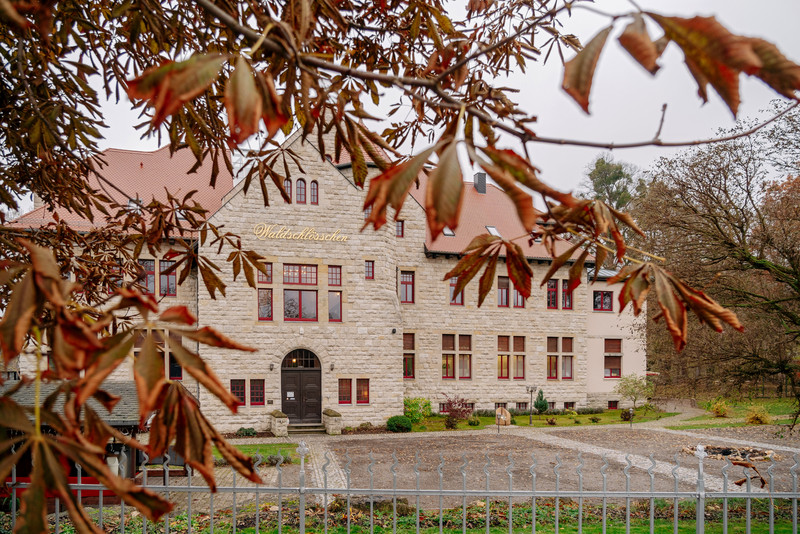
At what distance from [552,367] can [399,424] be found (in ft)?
24.8

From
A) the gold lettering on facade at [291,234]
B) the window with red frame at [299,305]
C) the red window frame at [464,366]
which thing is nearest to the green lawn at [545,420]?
the red window frame at [464,366]

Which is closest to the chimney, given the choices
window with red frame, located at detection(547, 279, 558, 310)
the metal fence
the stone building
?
the stone building

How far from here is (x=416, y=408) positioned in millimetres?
17875

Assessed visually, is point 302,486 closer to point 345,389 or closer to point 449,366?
point 345,389

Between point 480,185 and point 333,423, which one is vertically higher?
point 480,185

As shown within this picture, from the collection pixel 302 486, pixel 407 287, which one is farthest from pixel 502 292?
pixel 302 486

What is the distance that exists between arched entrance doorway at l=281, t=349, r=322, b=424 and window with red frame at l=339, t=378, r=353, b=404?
0.65m

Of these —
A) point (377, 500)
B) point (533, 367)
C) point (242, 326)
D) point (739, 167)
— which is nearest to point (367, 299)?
point (242, 326)

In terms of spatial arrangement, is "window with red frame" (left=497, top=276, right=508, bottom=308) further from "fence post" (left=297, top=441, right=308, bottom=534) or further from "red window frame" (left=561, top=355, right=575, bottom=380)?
"fence post" (left=297, top=441, right=308, bottom=534)

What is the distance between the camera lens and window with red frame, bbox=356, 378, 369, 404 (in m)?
17.0

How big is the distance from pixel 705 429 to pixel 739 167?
10901mm

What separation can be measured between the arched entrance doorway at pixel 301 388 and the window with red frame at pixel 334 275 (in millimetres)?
2291

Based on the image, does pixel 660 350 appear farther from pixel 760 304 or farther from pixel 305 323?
pixel 305 323

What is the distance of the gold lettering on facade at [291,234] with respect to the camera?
16.5m
